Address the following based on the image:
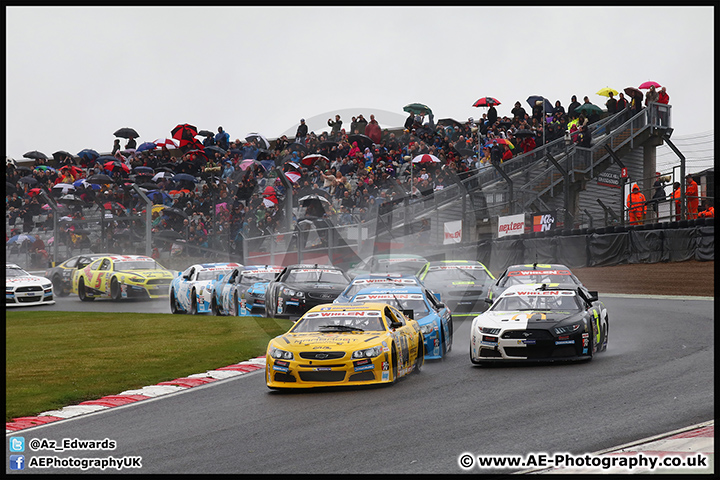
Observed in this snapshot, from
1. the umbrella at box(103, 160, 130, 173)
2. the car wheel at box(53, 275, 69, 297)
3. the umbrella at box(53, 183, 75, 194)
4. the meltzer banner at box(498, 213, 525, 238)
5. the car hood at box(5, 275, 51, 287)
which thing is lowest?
the car wheel at box(53, 275, 69, 297)

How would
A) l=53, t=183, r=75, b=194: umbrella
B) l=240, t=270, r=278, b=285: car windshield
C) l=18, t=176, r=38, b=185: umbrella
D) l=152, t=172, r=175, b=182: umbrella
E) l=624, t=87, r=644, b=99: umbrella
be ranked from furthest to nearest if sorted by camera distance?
l=18, t=176, r=38, b=185: umbrella → l=53, t=183, r=75, b=194: umbrella → l=152, t=172, r=175, b=182: umbrella → l=624, t=87, r=644, b=99: umbrella → l=240, t=270, r=278, b=285: car windshield

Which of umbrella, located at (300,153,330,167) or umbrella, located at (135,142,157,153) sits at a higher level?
umbrella, located at (135,142,157,153)

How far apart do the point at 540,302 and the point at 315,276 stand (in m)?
7.51

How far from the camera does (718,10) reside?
292 inches

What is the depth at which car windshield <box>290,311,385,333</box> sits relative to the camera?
36.2 ft

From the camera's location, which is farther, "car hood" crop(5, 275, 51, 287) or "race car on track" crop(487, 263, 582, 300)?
"car hood" crop(5, 275, 51, 287)

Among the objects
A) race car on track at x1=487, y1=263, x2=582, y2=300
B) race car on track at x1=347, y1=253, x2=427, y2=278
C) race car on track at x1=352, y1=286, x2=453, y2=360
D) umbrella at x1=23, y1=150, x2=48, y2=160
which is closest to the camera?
race car on track at x1=352, y1=286, x2=453, y2=360

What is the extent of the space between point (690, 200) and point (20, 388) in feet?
55.0

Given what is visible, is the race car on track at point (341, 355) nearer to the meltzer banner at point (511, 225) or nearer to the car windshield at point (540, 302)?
the car windshield at point (540, 302)

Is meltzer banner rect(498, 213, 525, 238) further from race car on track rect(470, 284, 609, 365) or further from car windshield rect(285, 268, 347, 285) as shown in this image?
race car on track rect(470, 284, 609, 365)

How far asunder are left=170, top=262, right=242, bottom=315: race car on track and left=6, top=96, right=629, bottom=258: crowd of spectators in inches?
241

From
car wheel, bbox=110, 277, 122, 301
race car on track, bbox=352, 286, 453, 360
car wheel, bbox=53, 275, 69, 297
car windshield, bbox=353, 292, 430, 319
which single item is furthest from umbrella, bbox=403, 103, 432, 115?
car windshield, bbox=353, 292, 430, 319

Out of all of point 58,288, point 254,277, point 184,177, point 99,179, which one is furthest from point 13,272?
point 254,277

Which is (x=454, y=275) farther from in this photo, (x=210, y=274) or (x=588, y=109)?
(x=588, y=109)
